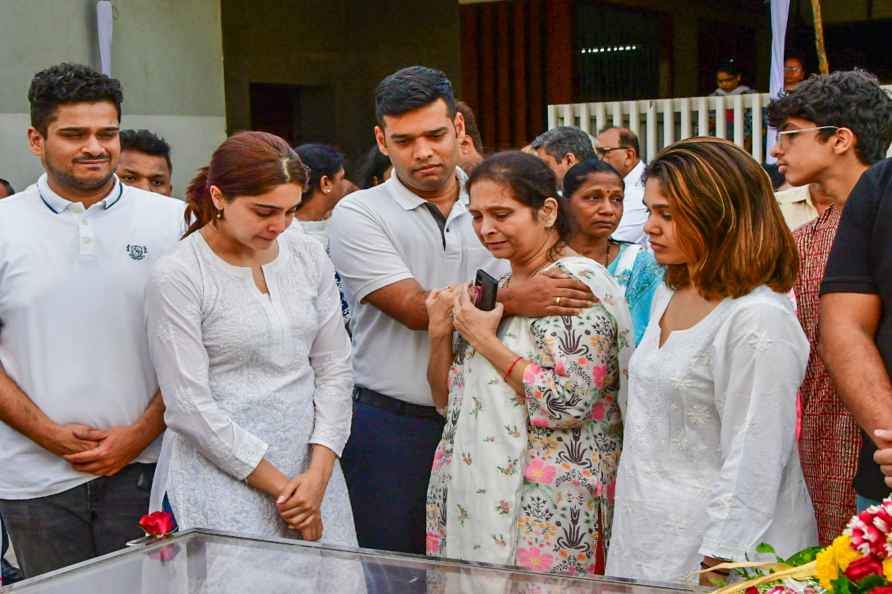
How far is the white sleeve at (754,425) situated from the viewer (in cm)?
238

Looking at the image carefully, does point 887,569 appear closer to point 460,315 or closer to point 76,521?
point 460,315

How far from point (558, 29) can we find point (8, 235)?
30.3ft

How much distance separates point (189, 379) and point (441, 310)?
66 cm

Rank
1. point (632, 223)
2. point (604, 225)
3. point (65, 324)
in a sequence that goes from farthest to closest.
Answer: point (632, 223), point (604, 225), point (65, 324)

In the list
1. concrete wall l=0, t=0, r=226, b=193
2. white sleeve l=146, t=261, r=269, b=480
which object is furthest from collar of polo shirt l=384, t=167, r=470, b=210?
concrete wall l=0, t=0, r=226, b=193

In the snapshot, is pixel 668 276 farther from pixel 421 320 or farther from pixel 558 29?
pixel 558 29

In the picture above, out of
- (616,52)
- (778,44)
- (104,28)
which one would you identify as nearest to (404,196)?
(778,44)

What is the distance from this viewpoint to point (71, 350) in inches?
120

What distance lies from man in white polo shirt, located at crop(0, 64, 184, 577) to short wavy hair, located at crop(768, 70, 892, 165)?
6.25 ft

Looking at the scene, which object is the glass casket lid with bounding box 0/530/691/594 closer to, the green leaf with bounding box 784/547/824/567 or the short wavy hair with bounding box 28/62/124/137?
the green leaf with bounding box 784/547/824/567

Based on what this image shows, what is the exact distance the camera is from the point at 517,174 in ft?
9.77

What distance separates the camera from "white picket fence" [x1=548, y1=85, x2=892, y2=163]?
9398mm

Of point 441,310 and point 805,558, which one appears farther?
point 441,310

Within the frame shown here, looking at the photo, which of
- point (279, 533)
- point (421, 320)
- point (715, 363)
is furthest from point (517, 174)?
point (279, 533)
